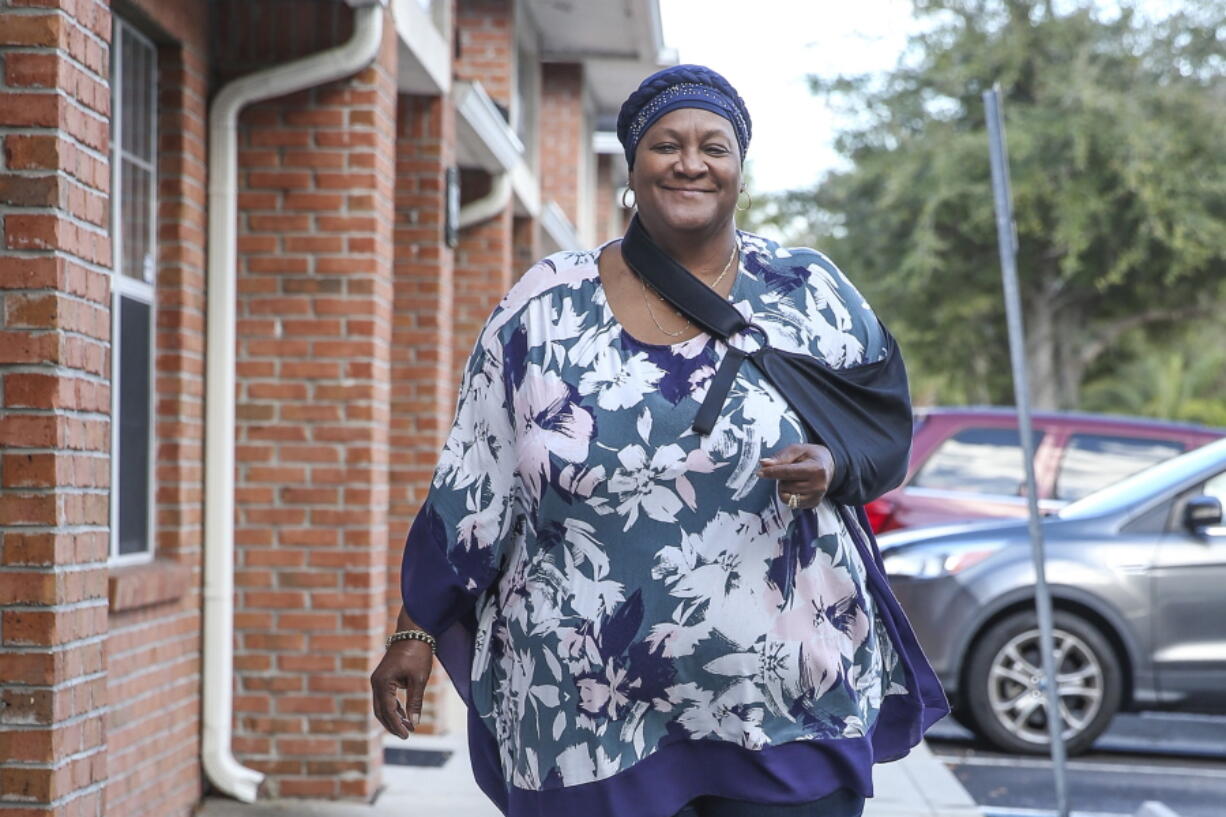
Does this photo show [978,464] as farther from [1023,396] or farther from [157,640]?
[157,640]

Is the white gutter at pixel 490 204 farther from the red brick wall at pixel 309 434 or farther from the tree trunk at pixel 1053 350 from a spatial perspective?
the tree trunk at pixel 1053 350

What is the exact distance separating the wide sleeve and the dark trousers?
523 millimetres

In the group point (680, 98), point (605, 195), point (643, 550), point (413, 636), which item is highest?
point (605, 195)

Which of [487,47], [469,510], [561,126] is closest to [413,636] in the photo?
[469,510]

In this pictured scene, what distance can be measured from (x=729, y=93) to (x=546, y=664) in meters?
1.04

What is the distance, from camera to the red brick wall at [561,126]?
16078 mm

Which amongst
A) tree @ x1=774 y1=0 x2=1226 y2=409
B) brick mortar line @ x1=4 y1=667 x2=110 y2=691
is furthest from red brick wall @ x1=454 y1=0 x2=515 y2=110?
tree @ x1=774 y1=0 x2=1226 y2=409

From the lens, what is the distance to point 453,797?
7.15m

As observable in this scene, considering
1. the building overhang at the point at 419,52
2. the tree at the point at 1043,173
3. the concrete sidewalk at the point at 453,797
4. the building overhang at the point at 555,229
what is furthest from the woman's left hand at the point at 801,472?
the tree at the point at 1043,173

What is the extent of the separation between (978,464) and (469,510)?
8231 mm

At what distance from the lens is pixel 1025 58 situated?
95.0 feet

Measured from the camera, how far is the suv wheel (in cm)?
938

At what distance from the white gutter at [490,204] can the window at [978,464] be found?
2979mm

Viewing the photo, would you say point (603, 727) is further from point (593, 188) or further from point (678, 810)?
point (593, 188)
